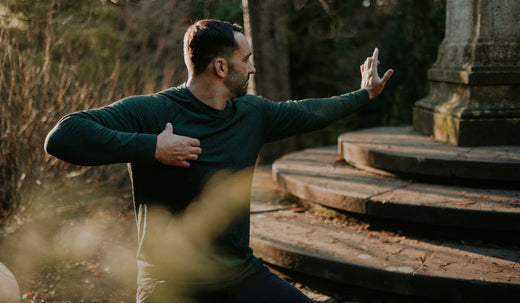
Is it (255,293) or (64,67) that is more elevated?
(64,67)

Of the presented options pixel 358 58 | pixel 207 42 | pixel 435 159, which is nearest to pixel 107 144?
pixel 207 42

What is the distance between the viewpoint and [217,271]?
2543mm

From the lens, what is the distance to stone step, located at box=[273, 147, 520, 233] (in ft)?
13.7

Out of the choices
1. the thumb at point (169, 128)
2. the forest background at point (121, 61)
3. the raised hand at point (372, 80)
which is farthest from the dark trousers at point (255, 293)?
the forest background at point (121, 61)

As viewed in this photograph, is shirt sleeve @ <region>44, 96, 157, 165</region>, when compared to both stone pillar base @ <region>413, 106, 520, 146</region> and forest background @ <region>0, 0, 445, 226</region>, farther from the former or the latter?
stone pillar base @ <region>413, 106, 520, 146</region>

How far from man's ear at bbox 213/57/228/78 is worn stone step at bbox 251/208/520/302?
1.96 meters

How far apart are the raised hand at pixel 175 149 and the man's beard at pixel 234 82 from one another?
0.46m

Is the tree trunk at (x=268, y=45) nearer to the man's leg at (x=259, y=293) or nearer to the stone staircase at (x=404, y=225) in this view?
the stone staircase at (x=404, y=225)

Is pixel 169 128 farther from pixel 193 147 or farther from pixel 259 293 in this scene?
pixel 259 293

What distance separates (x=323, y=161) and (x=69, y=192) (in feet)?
11.5

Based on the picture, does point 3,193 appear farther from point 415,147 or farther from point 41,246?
point 415,147

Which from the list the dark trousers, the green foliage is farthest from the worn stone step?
the green foliage

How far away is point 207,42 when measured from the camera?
2.61 m

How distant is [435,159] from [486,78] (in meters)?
1.29
